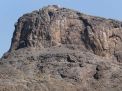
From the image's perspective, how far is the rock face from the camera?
9856 cm

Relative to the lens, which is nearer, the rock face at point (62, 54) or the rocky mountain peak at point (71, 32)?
the rock face at point (62, 54)

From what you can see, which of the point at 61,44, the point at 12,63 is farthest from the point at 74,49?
the point at 12,63

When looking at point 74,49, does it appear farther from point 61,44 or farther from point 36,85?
point 36,85

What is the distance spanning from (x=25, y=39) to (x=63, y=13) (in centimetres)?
574

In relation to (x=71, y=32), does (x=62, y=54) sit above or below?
below

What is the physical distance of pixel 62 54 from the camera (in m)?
104

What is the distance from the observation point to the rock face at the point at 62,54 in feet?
323

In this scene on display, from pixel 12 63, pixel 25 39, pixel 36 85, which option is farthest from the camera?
pixel 25 39

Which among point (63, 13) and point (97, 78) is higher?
point (63, 13)

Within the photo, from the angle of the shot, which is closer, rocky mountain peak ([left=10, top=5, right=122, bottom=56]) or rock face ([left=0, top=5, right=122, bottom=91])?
rock face ([left=0, top=5, right=122, bottom=91])

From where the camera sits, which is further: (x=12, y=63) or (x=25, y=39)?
(x=25, y=39)

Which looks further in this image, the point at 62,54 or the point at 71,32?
the point at 71,32

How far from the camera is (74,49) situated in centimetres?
10712

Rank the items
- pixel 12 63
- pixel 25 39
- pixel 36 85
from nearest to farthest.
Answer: pixel 36 85 → pixel 12 63 → pixel 25 39
